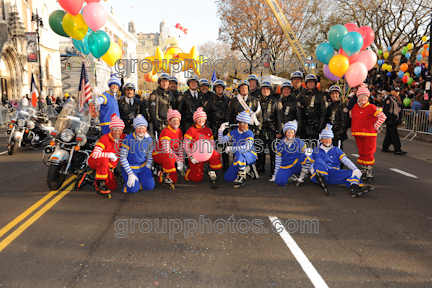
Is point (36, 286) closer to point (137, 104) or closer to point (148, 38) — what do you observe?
point (137, 104)

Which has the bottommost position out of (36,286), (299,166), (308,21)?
(36,286)

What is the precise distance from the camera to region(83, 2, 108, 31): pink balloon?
29.6ft

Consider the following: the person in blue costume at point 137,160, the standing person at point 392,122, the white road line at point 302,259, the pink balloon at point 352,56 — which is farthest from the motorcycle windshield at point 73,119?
the standing person at point 392,122

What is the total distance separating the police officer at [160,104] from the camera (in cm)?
770

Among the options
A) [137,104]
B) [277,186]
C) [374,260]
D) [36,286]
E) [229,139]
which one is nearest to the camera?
[36,286]

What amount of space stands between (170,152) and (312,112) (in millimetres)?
3404

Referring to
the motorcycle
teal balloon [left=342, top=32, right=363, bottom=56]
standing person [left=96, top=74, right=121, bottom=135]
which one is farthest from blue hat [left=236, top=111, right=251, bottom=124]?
teal balloon [left=342, top=32, right=363, bottom=56]

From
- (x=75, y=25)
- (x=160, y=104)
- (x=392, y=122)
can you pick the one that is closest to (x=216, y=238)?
(x=160, y=104)

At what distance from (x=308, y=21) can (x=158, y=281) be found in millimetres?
32262

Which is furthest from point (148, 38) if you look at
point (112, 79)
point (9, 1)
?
point (112, 79)

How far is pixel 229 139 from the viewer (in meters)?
7.07

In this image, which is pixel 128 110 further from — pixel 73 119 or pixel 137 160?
pixel 137 160

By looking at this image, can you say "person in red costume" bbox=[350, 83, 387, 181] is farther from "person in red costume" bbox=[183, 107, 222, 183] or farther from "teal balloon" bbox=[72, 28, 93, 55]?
"teal balloon" bbox=[72, 28, 93, 55]

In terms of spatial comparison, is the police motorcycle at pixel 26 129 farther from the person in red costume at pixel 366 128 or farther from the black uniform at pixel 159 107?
the person in red costume at pixel 366 128
